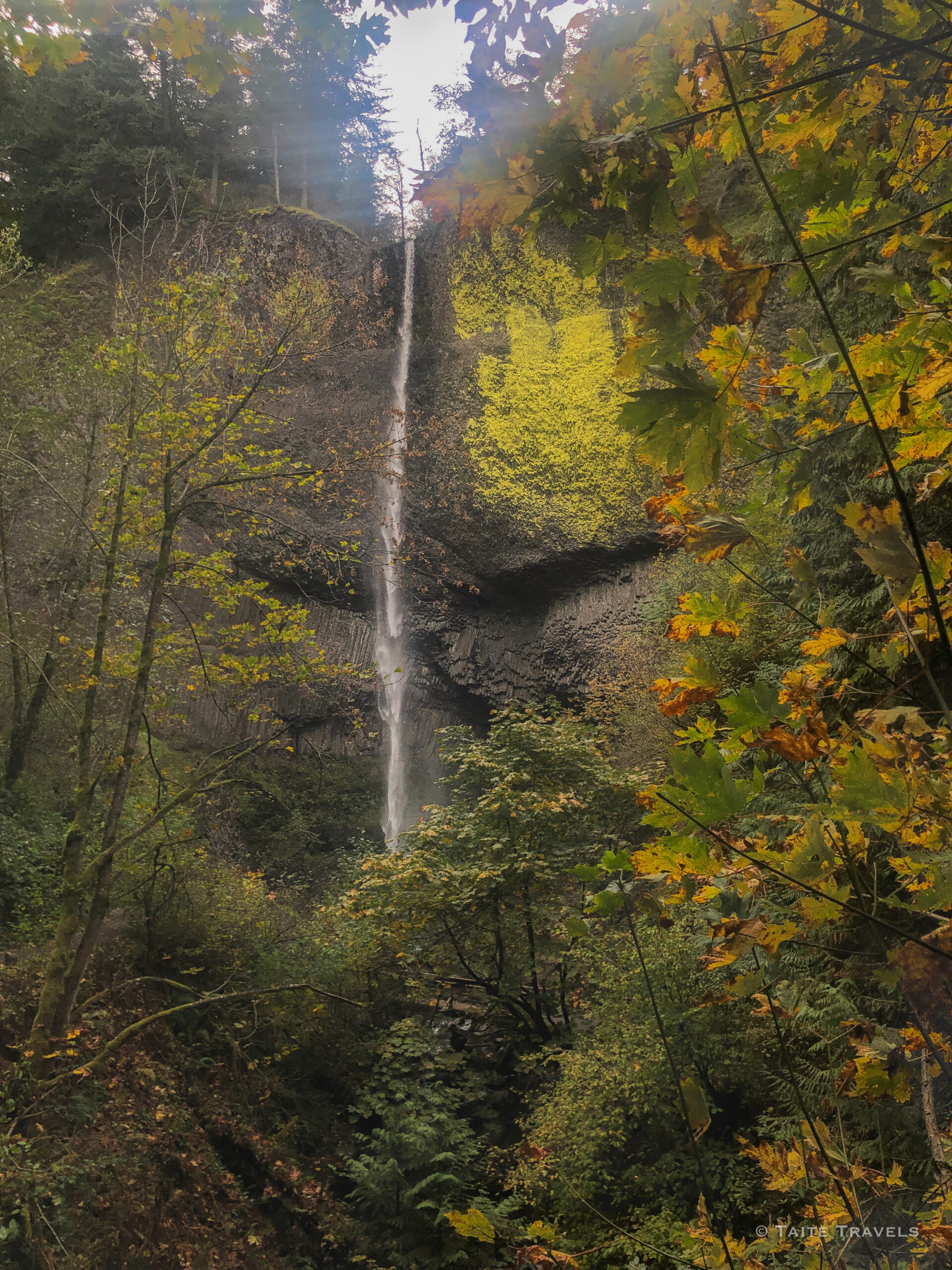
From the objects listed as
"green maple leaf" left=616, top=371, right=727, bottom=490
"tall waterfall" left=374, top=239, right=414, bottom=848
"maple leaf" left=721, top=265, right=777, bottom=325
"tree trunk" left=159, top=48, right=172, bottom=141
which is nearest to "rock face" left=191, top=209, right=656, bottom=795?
"tall waterfall" left=374, top=239, right=414, bottom=848

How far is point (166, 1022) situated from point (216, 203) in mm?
15345

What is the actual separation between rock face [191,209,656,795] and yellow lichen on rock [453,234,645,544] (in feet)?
0.09

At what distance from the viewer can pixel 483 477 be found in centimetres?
1303

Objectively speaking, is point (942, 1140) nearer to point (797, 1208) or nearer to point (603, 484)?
point (797, 1208)

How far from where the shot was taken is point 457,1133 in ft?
18.3

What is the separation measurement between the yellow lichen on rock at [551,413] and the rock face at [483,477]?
0.09 feet

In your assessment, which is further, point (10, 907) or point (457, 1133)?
point (10, 907)

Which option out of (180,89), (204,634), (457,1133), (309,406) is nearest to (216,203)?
(180,89)

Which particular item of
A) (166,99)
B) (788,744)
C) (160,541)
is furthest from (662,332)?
(166,99)

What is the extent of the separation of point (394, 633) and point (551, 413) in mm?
4789

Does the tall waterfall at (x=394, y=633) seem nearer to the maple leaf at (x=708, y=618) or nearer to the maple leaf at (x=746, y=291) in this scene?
the maple leaf at (x=708, y=618)

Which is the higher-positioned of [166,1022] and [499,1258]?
[166,1022]

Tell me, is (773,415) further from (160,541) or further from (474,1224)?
(160,541)

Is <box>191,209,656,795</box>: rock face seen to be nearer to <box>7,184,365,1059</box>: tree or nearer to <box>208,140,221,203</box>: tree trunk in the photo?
<box>208,140,221,203</box>: tree trunk
